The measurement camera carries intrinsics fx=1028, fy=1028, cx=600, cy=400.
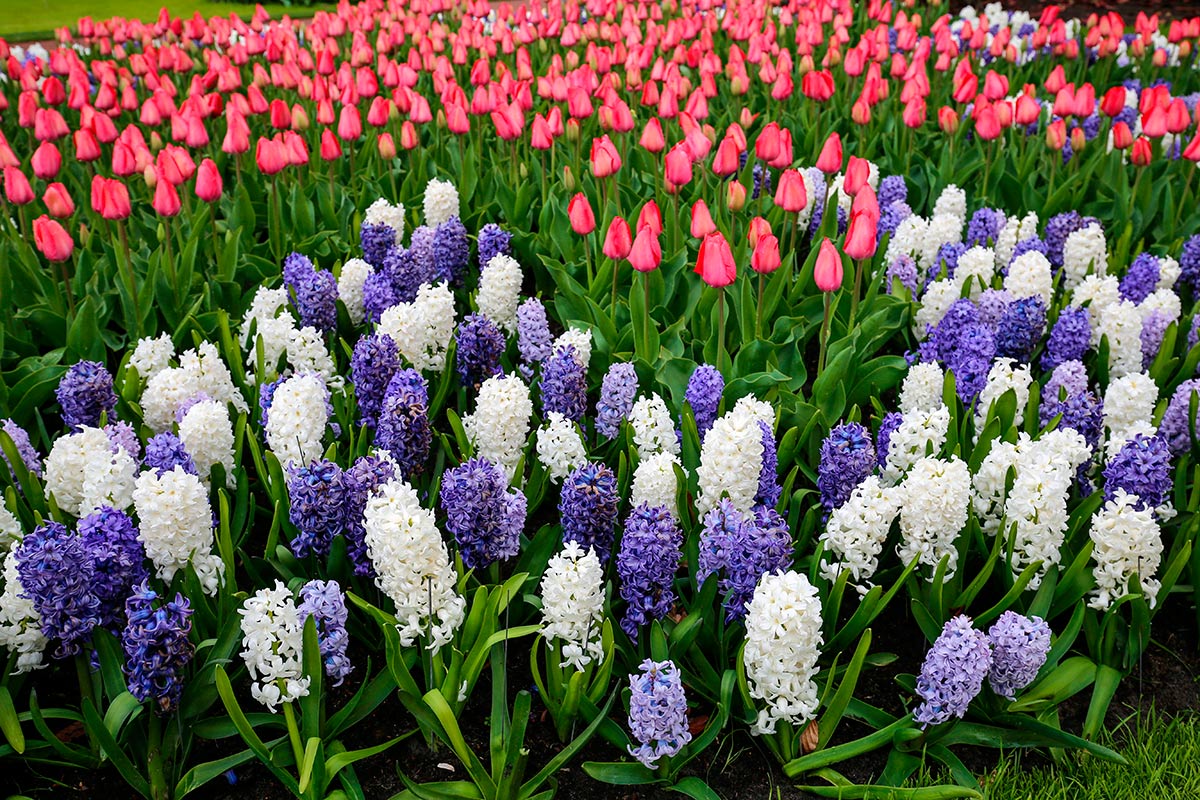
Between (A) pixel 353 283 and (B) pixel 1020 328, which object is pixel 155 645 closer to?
(A) pixel 353 283

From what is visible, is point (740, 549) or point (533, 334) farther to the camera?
point (533, 334)

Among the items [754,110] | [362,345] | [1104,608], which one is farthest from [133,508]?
[754,110]

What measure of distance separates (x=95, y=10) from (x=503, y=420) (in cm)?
1549

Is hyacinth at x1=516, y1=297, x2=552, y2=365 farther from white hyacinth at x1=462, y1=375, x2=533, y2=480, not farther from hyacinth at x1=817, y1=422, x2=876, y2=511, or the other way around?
hyacinth at x1=817, y1=422, x2=876, y2=511

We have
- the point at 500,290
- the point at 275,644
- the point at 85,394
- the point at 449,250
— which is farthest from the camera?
the point at 449,250

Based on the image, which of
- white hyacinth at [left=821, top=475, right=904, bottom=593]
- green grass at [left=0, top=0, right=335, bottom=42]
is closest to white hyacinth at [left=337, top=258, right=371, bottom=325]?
white hyacinth at [left=821, top=475, right=904, bottom=593]

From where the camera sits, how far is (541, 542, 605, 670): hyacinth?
7.67 ft

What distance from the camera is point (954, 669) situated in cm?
→ 226

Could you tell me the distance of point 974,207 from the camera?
5.02 metres

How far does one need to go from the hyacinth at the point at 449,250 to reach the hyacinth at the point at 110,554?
6.56 feet

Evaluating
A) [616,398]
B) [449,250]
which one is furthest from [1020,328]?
[449,250]

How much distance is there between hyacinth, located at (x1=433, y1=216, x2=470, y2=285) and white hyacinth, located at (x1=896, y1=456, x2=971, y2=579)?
219 cm

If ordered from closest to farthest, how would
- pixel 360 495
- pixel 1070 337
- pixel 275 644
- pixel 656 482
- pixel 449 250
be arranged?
1. pixel 275 644
2. pixel 360 495
3. pixel 656 482
4. pixel 1070 337
5. pixel 449 250

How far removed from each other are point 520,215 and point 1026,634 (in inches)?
124
